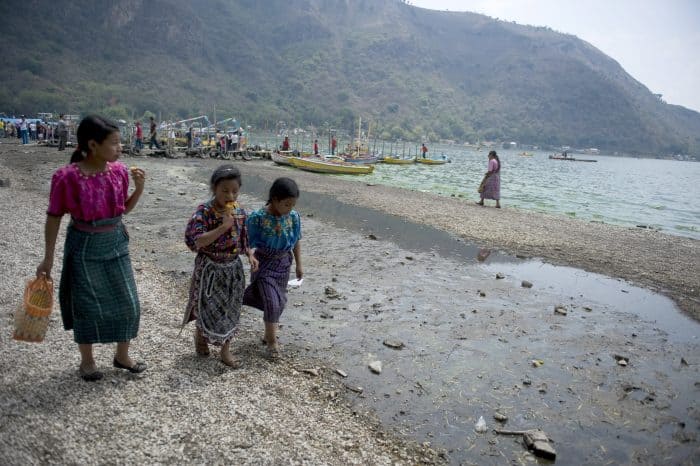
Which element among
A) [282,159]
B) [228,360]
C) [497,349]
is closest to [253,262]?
[228,360]

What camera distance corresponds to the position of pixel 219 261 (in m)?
3.90

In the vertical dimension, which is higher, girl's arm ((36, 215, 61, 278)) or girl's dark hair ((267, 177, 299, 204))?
girl's dark hair ((267, 177, 299, 204))

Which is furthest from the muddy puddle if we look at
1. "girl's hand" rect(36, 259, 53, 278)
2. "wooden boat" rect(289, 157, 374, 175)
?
"wooden boat" rect(289, 157, 374, 175)

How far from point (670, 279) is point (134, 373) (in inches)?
395

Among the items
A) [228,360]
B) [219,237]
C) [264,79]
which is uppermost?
[264,79]

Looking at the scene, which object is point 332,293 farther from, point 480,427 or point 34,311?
point 34,311

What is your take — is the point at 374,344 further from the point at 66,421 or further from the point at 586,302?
the point at 586,302

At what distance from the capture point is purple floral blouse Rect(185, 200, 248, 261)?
12.3 ft

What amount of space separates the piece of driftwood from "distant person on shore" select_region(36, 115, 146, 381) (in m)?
3.23

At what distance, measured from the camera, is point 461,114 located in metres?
184

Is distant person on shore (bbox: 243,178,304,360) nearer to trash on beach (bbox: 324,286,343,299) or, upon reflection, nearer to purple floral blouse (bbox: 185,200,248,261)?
purple floral blouse (bbox: 185,200,248,261)

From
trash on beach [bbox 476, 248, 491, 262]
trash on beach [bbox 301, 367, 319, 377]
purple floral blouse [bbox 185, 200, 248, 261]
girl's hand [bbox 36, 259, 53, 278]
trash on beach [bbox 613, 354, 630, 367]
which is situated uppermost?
purple floral blouse [bbox 185, 200, 248, 261]

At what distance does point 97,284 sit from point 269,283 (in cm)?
151

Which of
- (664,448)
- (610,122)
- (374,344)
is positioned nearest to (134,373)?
(374,344)
